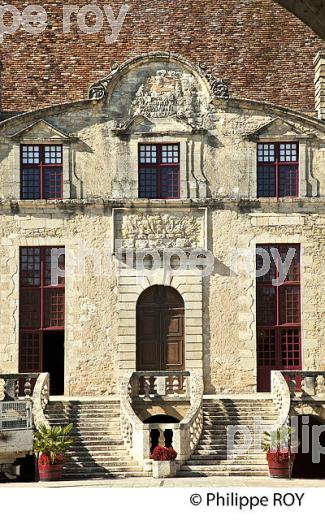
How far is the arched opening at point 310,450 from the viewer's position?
21469mm

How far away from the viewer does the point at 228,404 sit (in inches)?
856

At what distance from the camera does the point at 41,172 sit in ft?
78.4

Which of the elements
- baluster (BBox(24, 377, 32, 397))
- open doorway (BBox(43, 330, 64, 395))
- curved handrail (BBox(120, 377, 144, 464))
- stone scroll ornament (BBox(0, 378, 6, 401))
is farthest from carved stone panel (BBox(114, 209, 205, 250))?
stone scroll ornament (BBox(0, 378, 6, 401))

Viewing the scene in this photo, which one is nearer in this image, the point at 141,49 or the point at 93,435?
the point at 93,435

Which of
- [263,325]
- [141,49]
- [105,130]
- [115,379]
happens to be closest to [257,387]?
[263,325]

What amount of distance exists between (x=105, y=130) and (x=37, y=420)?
782cm

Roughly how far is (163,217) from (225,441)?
6.17m

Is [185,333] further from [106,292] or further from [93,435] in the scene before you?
[93,435]

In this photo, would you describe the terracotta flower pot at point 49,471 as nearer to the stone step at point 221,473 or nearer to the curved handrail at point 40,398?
the curved handrail at point 40,398

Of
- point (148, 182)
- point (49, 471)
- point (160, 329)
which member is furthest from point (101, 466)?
point (148, 182)

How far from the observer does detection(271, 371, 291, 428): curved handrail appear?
20.3 metres

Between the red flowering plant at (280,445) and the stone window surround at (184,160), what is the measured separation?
677 centimetres

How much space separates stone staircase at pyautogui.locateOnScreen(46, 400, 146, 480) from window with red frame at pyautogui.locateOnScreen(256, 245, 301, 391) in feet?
13.0

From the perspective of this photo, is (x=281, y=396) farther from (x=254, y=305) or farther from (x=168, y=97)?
(x=168, y=97)
